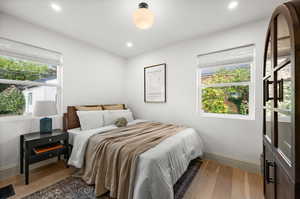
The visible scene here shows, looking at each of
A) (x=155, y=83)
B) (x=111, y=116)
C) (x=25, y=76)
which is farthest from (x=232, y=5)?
(x=25, y=76)

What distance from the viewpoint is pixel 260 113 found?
216 centimetres

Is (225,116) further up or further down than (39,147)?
further up

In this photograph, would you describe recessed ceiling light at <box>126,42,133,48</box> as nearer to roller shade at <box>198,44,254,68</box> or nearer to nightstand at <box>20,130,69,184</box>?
roller shade at <box>198,44,254,68</box>

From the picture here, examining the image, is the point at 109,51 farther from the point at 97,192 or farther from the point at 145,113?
the point at 97,192

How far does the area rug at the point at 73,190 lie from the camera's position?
5.33 feet

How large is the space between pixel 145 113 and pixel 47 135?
2242 mm

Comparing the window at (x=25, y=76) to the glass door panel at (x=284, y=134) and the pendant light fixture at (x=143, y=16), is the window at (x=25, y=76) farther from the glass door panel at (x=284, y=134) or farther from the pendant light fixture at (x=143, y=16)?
the glass door panel at (x=284, y=134)

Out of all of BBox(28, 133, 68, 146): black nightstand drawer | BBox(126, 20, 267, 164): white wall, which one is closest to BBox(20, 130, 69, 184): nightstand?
BBox(28, 133, 68, 146): black nightstand drawer

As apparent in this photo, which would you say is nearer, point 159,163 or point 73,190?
point 159,163

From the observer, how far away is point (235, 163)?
2.34 meters

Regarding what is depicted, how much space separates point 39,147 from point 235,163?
346cm

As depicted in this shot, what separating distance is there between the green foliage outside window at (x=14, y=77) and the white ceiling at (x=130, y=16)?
30.2 inches

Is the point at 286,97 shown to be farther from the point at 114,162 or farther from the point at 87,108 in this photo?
the point at 87,108

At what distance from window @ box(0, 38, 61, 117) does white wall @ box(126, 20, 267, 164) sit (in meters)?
2.02
